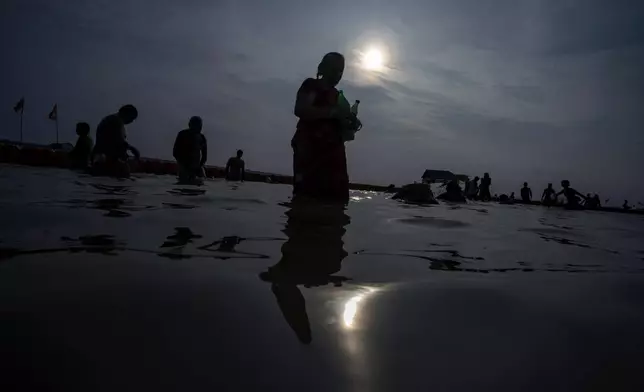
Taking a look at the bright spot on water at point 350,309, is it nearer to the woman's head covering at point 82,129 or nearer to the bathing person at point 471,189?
the woman's head covering at point 82,129

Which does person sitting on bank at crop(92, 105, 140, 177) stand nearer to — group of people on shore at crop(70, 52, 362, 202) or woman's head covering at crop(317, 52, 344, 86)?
group of people on shore at crop(70, 52, 362, 202)

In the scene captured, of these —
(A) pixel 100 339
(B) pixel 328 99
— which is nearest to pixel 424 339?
(A) pixel 100 339

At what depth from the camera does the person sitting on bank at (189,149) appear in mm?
7496

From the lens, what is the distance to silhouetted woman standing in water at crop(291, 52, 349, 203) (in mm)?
4059

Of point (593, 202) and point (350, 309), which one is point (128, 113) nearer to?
point (350, 309)

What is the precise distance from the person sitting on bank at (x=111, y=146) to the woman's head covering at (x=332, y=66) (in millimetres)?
4148

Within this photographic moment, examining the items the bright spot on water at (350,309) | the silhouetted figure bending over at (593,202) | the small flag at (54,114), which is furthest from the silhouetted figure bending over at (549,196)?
the small flag at (54,114)

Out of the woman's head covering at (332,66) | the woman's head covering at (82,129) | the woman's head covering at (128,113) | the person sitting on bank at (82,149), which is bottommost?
the person sitting on bank at (82,149)

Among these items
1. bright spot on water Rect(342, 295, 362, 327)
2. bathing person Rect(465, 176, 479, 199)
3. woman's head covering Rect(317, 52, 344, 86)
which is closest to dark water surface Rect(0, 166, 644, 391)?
bright spot on water Rect(342, 295, 362, 327)

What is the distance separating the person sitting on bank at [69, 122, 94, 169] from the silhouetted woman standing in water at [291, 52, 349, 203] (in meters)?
6.28

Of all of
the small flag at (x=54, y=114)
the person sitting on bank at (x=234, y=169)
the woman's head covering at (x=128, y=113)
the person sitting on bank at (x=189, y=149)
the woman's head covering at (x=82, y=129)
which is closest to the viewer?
the woman's head covering at (x=128, y=113)

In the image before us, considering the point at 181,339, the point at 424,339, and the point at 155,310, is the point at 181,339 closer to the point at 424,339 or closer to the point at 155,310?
the point at 155,310

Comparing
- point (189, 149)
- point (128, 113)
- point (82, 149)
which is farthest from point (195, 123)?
point (82, 149)

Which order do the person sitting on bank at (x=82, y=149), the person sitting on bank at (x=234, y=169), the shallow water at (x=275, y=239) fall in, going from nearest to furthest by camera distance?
the shallow water at (x=275, y=239)
the person sitting on bank at (x=82, y=149)
the person sitting on bank at (x=234, y=169)
